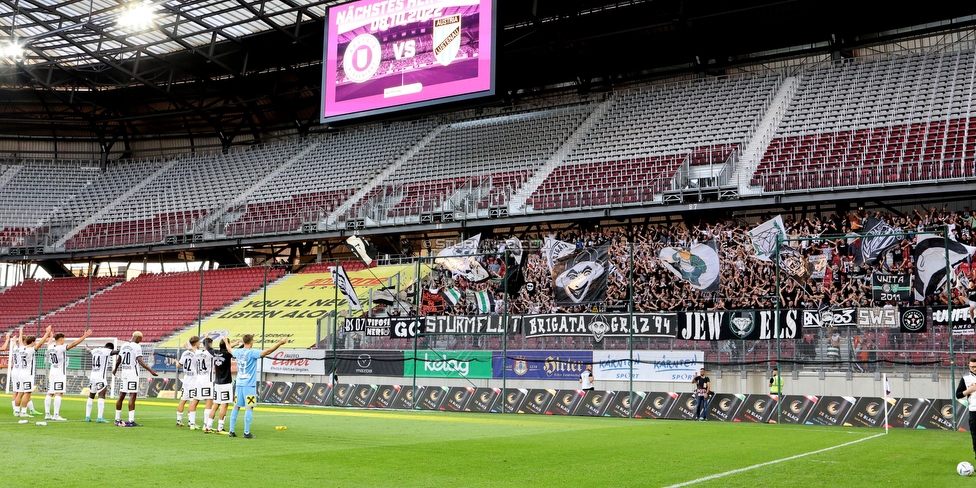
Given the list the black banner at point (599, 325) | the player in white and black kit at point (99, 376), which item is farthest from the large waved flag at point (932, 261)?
the player in white and black kit at point (99, 376)

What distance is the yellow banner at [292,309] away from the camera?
36.3 metres

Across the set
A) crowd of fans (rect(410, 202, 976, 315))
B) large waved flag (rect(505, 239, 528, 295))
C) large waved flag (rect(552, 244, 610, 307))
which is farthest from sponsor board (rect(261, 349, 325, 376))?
large waved flag (rect(552, 244, 610, 307))

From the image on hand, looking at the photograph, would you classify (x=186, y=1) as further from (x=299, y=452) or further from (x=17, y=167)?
(x=299, y=452)

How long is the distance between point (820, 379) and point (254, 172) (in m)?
38.4

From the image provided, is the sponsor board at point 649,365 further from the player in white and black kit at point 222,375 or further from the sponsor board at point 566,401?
the player in white and black kit at point 222,375

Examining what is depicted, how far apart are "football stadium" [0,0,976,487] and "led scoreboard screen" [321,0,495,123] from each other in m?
0.14

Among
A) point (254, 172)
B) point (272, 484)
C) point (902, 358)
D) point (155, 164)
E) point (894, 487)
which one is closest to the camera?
point (272, 484)

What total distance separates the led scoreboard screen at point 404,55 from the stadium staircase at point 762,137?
36.2ft

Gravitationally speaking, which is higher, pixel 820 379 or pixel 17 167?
pixel 17 167

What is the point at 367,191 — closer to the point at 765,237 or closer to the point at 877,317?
the point at 765,237

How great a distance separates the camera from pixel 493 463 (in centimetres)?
1202

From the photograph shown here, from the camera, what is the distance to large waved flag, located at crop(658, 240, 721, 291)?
83.2 feet

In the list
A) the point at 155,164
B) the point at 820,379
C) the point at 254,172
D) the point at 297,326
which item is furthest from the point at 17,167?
the point at 820,379

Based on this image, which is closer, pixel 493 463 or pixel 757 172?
pixel 493 463
